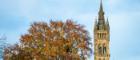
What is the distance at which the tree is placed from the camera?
8538 cm

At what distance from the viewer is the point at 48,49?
85.4 metres

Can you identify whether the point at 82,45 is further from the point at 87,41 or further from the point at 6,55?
the point at 6,55

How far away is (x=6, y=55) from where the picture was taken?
8506cm

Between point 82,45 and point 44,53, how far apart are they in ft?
14.1

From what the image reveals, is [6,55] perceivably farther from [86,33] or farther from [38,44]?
[86,33]

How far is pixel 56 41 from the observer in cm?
8669

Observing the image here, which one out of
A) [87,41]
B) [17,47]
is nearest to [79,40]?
[87,41]

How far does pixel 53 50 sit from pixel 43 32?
418 centimetres

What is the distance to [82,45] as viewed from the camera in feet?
283

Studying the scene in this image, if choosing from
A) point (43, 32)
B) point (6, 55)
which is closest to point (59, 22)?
point (43, 32)

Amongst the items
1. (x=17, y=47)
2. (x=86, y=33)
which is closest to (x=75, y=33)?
(x=86, y=33)

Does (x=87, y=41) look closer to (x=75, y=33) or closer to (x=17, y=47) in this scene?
(x=75, y=33)

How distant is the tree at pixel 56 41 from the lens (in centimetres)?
8538

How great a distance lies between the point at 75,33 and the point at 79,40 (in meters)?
1.29
